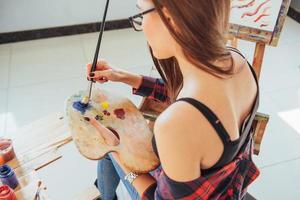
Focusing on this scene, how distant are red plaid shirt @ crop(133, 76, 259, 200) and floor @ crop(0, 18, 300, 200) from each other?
644 mm

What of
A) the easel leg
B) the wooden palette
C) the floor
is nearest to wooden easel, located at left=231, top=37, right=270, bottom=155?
the easel leg

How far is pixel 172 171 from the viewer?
756 mm

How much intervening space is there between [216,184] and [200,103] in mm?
250

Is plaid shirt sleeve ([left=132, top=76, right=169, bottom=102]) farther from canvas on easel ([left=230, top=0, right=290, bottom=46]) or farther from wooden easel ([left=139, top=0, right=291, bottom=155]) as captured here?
canvas on easel ([left=230, top=0, right=290, bottom=46])

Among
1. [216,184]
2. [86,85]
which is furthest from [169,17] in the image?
[86,85]

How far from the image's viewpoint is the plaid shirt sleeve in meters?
1.16

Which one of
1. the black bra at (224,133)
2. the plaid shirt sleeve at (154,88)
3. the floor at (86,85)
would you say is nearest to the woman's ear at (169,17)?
the black bra at (224,133)

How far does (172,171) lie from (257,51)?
0.83m

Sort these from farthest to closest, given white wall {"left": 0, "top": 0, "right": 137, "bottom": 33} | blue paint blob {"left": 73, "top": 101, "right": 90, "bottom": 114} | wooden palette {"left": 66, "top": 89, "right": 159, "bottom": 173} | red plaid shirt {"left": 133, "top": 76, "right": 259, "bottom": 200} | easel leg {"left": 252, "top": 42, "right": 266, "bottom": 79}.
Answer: white wall {"left": 0, "top": 0, "right": 137, "bottom": 33}
easel leg {"left": 252, "top": 42, "right": 266, "bottom": 79}
blue paint blob {"left": 73, "top": 101, "right": 90, "bottom": 114}
wooden palette {"left": 66, "top": 89, "right": 159, "bottom": 173}
red plaid shirt {"left": 133, "top": 76, "right": 259, "bottom": 200}

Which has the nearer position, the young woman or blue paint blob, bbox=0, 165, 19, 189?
the young woman

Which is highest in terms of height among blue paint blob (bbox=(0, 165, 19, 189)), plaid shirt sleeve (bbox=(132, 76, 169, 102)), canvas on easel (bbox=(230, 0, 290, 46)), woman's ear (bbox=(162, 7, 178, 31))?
woman's ear (bbox=(162, 7, 178, 31))

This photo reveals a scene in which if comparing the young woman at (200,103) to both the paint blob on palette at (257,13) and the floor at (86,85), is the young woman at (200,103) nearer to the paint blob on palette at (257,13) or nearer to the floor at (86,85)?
the paint blob on palette at (257,13)

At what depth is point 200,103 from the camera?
718mm

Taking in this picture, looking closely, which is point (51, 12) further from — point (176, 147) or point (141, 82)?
point (176, 147)
